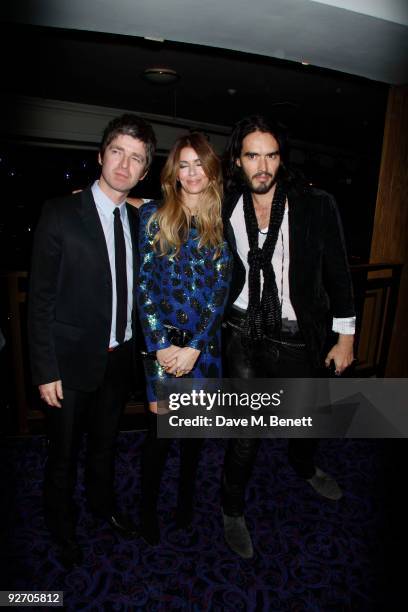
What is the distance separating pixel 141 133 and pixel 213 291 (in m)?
0.78

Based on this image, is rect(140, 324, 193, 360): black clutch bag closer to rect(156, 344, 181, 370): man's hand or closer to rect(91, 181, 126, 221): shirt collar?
rect(156, 344, 181, 370): man's hand

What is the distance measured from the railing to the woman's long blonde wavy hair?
0.77m

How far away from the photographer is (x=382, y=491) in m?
2.49

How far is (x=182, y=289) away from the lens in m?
1.78

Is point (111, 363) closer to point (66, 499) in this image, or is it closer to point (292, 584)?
point (66, 499)

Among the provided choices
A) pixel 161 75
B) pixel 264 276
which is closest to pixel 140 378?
pixel 264 276

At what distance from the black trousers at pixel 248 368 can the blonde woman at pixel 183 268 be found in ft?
0.65

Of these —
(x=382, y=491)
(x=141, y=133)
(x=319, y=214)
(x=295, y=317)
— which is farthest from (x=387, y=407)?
(x=141, y=133)

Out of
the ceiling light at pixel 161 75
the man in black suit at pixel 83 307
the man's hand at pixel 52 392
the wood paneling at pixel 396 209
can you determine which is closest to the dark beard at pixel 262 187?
the man in black suit at pixel 83 307

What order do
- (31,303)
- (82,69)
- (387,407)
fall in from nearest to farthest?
(31,303), (387,407), (82,69)

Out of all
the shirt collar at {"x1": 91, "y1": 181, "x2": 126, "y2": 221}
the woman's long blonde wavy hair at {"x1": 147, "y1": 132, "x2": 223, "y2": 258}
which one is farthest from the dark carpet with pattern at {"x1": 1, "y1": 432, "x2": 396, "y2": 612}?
the shirt collar at {"x1": 91, "y1": 181, "x2": 126, "y2": 221}

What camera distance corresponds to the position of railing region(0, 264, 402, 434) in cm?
282

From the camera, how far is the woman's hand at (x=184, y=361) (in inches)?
70.7

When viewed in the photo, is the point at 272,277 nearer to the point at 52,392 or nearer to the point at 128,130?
the point at 128,130
